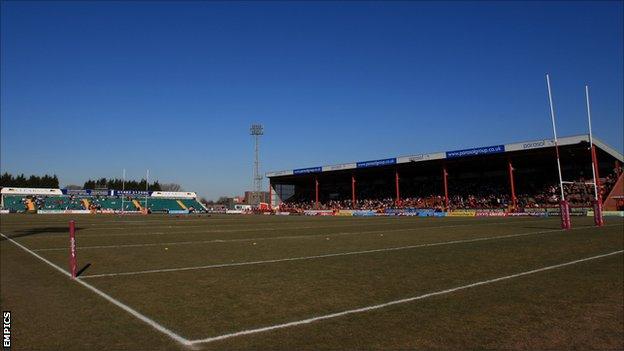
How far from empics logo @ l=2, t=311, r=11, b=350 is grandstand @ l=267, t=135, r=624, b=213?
137ft

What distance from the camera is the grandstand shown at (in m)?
51.1

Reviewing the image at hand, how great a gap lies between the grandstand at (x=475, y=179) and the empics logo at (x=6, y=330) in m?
41.7

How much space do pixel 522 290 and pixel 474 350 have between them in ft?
12.0

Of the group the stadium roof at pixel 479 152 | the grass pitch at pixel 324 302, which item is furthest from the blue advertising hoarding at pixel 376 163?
the grass pitch at pixel 324 302

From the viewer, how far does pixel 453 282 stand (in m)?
9.09

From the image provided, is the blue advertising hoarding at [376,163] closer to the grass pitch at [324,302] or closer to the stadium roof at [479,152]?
the stadium roof at [479,152]

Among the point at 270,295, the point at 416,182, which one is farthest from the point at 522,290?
the point at 416,182

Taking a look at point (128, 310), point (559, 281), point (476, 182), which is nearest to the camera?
point (128, 310)

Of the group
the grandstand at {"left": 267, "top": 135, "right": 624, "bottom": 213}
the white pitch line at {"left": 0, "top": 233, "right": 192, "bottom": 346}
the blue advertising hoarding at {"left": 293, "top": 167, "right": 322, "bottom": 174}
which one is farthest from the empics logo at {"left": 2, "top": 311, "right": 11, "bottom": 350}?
the blue advertising hoarding at {"left": 293, "top": 167, "right": 322, "bottom": 174}

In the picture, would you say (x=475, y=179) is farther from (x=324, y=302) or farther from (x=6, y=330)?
(x=6, y=330)

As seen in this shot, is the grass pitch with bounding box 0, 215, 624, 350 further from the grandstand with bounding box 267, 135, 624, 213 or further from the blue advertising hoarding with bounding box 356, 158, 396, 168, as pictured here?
the blue advertising hoarding with bounding box 356, 158, 396, 168

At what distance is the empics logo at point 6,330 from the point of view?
5377 mm

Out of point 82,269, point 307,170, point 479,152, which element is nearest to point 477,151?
point 479,152

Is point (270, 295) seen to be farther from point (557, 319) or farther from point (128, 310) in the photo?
point (557, 319)
